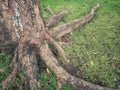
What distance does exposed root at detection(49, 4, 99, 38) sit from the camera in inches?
219

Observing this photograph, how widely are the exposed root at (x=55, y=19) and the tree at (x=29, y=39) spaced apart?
108 centimetres

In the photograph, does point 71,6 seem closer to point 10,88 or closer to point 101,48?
point 101,48

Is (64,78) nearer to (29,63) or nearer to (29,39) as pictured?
(29,63)

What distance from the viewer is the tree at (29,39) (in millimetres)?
4461

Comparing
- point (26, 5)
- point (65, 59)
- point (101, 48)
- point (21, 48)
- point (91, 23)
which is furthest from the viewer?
point (91, 23)

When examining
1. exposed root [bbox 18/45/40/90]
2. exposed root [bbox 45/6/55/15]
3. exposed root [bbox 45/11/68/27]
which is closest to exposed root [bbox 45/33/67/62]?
exposed root [bbox 18/45/40/90]

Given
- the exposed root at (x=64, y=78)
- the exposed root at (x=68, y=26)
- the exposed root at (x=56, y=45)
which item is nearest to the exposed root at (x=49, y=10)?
the exposed root at (x=68, y=26)

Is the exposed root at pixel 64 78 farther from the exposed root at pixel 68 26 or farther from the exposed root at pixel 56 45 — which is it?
the exposed root at pixel 68 26

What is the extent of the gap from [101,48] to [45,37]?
1.60 metres

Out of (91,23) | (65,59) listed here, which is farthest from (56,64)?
(91,23)

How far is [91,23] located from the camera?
6.69 metres

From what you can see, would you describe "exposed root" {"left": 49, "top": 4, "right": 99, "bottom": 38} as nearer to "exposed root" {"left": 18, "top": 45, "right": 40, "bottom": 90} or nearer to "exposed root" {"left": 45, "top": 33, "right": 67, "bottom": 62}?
"exposed root" {"left": 45, "top": 33, "right": 67, "bottom": 62}

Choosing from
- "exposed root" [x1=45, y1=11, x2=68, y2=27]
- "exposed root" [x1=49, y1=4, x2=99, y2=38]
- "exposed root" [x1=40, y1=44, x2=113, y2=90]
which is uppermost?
"exposed root" [x1=45, y1=11, x2=68, y2=27]

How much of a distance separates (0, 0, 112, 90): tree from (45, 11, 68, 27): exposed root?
1.08 meters
